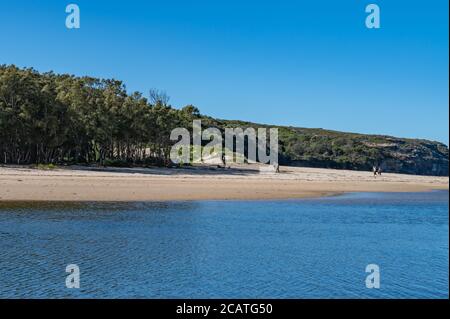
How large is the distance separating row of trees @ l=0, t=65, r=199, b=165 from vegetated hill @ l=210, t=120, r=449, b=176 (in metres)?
32.2

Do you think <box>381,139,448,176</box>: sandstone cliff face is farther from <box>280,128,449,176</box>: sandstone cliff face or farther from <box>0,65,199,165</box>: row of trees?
<box>0,65,199,165</box>: row of trees

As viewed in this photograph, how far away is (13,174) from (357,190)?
84.3ft

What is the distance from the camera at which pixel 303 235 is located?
1961cm

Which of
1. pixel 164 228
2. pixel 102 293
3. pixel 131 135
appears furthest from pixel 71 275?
pixel 131 135

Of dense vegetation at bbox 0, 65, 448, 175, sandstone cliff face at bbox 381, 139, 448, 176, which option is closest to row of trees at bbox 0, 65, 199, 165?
dense vegetation at bbox 0, 65, 448, 175

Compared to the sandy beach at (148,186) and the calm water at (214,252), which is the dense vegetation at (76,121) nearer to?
the sandy beach at (148,186)

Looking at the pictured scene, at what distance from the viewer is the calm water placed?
12.2 m

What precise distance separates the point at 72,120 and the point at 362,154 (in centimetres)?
5893
